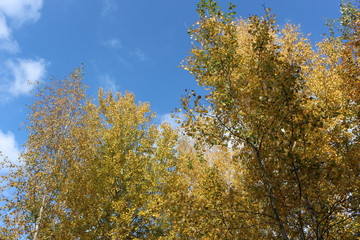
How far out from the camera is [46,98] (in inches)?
678

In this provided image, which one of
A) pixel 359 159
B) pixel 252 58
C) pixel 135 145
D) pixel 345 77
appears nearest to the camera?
pixel 252 58

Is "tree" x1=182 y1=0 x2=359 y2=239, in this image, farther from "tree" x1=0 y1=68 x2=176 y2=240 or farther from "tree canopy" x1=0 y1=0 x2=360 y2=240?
"tree" x1=0 y1=68 x2=176 y2=240

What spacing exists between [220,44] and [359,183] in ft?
15.6

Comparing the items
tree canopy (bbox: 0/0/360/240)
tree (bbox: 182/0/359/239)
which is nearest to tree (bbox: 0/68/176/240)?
tree canopy (bbox: 0/0/360/240)

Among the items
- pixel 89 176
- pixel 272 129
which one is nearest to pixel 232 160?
pixel 272 129

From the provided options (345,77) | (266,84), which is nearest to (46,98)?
(266,84)

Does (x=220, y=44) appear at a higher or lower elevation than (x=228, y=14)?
lower

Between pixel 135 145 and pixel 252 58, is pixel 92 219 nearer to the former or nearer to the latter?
pixel 135 145

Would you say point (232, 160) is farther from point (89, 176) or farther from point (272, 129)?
point (89, 176)

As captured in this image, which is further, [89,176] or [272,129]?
[89,176]

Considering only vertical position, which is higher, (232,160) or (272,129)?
(232,160)

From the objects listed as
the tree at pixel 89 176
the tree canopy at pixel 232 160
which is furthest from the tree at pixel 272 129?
the tree at pixel 89 176

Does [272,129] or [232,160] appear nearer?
[272,129]

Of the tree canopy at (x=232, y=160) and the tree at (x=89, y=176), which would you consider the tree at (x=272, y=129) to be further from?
the tree at (x=89, y=176)
